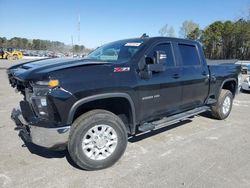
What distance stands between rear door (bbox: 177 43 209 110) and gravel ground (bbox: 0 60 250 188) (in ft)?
2.32

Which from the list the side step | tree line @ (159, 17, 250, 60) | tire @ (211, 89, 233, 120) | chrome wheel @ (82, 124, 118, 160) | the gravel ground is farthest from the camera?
tree line @ (159, 17, 250, 60)

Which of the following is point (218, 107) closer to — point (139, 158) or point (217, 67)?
point (217, 67)

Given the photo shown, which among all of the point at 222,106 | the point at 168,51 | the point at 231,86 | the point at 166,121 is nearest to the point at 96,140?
the point at 166,121

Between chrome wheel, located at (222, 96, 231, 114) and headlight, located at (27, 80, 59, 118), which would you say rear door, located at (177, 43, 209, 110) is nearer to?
chrome wheel, located at (222, 96, 231, 114)

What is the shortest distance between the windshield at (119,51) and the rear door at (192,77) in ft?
3.26

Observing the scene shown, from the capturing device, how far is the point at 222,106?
5.89 metres

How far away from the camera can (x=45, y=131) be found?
2932 millimetres

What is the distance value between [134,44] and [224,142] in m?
2.50

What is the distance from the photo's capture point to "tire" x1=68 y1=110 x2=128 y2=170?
3.10 metres

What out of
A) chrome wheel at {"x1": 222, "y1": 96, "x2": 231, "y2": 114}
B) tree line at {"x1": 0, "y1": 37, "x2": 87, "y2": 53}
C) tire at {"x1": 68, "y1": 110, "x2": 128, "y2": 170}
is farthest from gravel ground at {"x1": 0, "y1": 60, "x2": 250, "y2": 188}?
tree line at {"x1": 0, "y1": 37, "x2": 87, "y2": 53}

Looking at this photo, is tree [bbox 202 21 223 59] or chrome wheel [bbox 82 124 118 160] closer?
chrome wheel [bbox 82 124 118 160]

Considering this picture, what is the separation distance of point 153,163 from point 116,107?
1014mm

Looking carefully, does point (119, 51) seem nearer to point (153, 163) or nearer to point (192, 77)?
point (192, 77)

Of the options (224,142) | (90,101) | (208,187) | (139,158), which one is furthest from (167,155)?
(90,101)
